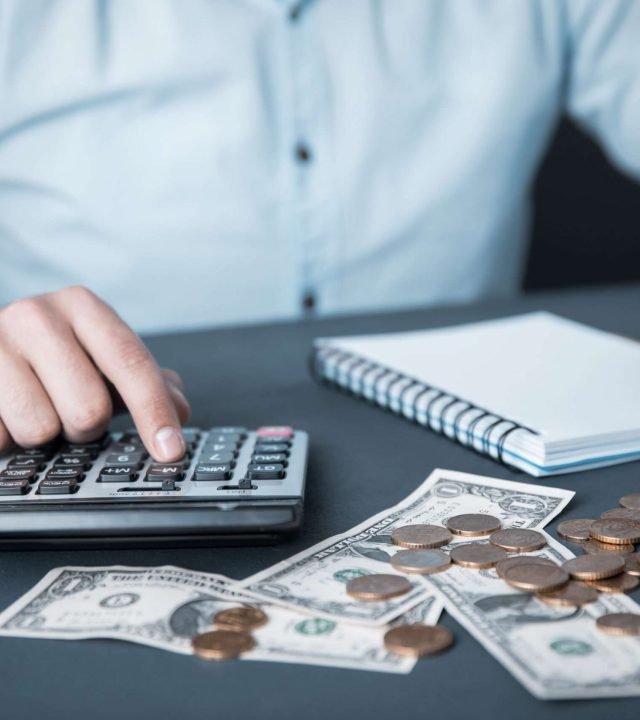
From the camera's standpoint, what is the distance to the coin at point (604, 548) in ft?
1.55

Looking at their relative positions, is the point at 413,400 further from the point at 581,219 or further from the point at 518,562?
the point at 581,219

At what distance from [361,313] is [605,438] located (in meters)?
0.53

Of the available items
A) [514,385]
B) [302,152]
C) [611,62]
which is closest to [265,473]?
[514,385]

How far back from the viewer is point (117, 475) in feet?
1.75

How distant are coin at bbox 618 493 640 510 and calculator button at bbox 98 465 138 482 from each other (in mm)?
268

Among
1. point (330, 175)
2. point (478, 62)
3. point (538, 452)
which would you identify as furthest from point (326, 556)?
point (478, 62)

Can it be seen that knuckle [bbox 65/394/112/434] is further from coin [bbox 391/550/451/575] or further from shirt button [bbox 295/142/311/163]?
shirt button [bbox 295/142/311/163]

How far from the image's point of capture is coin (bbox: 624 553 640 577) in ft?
1.47

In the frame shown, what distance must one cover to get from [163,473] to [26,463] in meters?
0.09

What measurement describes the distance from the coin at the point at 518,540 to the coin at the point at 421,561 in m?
0.03

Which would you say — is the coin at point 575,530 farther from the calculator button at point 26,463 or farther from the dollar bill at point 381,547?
the calculator button at point 26,463

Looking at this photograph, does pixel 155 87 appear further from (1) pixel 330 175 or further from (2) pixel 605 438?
(2) pixel 605 438

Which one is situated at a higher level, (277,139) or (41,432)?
(277,139)

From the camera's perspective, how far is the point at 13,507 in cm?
50
